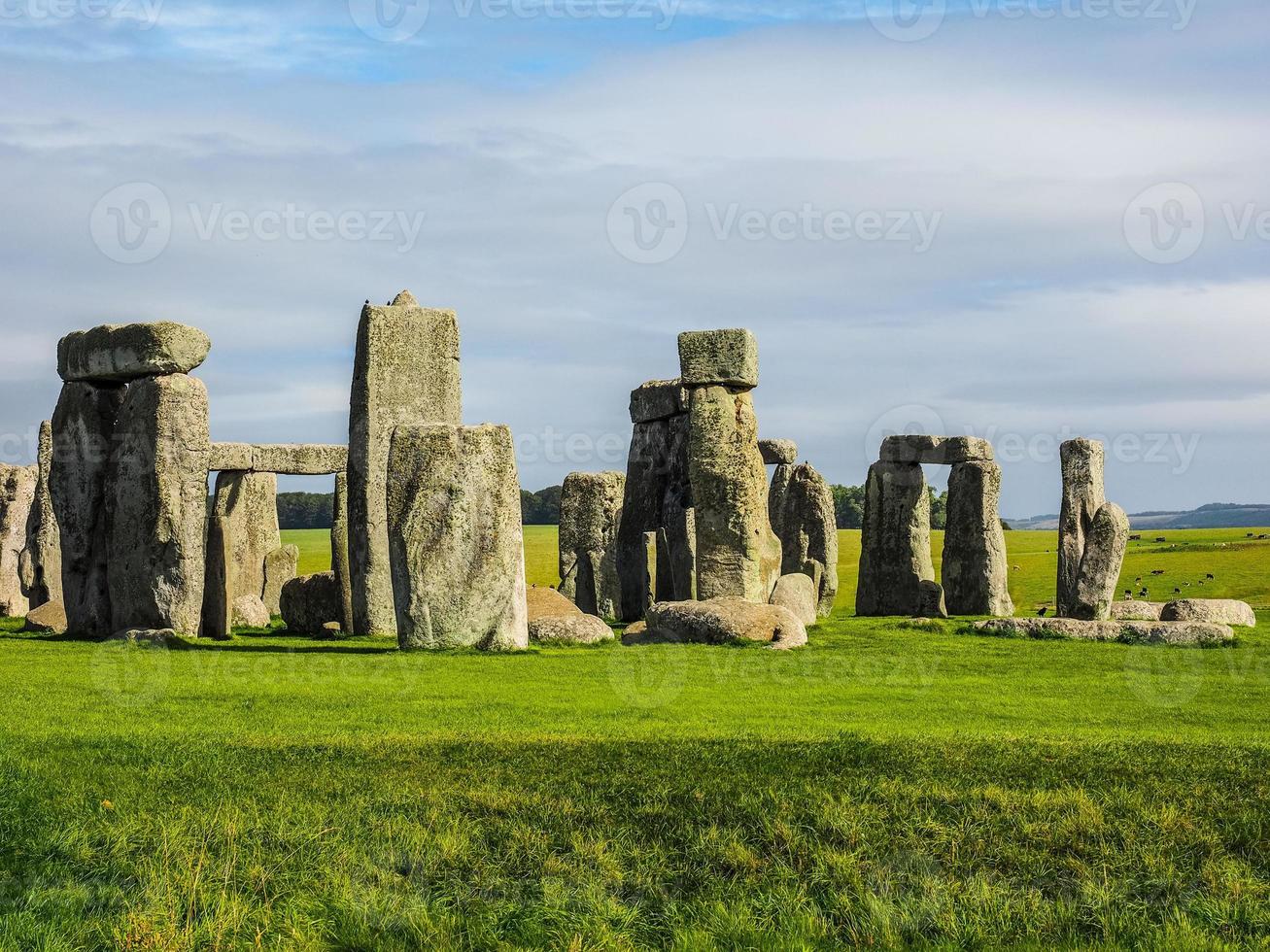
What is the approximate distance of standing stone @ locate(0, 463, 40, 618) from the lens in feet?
92.8

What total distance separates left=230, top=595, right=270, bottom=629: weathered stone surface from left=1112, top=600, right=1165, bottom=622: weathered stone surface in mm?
14203

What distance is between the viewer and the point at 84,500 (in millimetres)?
20328

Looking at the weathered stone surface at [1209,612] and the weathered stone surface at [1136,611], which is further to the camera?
the weathered stone surface at [1136,611]

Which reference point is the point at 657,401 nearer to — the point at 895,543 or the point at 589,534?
the point at 589,534

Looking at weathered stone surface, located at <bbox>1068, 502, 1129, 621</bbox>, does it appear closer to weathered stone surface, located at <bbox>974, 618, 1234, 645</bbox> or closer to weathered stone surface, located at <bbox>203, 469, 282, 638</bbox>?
weathered stone surface, located at <bbox>974, 618, 1234, 645</bbox>

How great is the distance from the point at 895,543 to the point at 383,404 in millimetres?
13658

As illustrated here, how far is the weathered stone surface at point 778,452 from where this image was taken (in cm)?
3294

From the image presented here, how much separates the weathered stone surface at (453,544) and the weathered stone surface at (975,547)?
16030 millimetres

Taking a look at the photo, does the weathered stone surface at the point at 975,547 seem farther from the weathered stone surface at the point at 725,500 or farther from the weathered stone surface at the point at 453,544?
the weathered stone surface at the point at 453,544

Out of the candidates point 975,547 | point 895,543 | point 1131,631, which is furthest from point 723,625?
point 975,547

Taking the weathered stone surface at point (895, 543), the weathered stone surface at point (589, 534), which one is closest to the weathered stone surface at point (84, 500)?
the weathered stone surface at point (589, 534)

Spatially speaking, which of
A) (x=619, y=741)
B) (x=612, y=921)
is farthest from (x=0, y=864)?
(x=619, y=741)

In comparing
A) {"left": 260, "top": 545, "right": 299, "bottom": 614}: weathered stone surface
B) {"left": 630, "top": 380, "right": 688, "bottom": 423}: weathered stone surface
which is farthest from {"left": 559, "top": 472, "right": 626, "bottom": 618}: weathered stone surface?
{"left": 260, "top": 545, "right": 299, "bottom": 614}: weathered stone surface

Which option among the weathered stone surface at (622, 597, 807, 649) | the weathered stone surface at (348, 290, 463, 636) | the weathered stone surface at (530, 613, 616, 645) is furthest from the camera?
the weathered stone surface at (348, 290, 463, 636)
